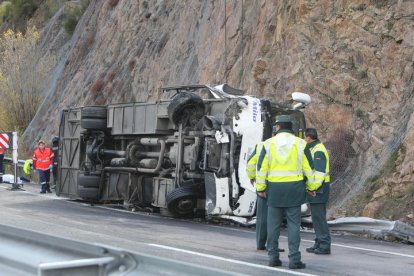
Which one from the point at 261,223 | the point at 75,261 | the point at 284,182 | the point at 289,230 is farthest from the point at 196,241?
the point at 75,261

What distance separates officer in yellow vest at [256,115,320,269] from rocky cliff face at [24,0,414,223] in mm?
6303

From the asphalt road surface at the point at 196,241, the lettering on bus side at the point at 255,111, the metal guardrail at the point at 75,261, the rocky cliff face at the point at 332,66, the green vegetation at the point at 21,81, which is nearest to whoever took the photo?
the metal guardrail at the point at 75,261

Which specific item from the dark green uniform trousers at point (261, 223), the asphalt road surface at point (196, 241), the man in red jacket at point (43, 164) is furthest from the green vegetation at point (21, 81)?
the dark green uniform trousers at point (261, 223)

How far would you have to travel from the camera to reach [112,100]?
31719mm

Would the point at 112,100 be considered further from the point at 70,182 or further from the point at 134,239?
the point at 134,239

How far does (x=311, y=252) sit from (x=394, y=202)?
4.95m

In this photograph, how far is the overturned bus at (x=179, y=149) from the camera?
12789mm

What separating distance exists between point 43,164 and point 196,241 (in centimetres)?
1097

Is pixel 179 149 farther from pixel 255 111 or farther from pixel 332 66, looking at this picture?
pixel 332 66

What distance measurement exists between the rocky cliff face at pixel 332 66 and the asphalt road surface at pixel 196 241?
3581 mm

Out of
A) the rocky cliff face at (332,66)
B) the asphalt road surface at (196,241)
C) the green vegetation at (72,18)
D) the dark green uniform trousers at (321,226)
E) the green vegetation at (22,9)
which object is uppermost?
the green vegetation at (22,9)

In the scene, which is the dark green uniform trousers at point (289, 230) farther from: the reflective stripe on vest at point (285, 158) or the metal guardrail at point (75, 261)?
the metal guardrail at point (75, 261)

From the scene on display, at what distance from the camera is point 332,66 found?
1797 centimetres

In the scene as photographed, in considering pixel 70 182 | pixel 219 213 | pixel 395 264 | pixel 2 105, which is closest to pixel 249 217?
pixel 219 213
